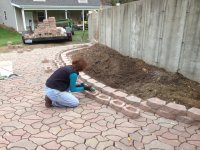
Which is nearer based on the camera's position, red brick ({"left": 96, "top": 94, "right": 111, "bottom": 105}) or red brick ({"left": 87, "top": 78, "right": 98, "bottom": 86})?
red brick ({"left": 96, "top": 94, "right": 111, "bottom": 105})

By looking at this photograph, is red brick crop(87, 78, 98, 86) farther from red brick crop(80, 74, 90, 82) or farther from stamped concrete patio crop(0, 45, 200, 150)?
stamped concrete patio crop(0, 45, 200, 150)

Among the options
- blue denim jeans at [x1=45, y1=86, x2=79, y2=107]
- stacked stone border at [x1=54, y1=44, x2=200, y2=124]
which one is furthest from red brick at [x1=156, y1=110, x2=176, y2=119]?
blue denim jeans at [x1=45, y1=86, x2=79, y2=107]

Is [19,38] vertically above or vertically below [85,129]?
below

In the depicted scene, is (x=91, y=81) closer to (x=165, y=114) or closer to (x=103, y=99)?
(x=103, y=99)

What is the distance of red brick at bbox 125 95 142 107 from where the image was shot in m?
4.00

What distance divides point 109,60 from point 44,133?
3.55 meters

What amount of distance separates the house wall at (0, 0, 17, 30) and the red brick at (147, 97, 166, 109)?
2357cm

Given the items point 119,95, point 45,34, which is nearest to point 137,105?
point 119,95

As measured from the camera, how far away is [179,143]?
3.00 meters

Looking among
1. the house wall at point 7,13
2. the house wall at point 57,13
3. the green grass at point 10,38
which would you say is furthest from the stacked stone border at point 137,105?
the house wall at point 57,13

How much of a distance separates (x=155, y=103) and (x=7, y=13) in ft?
88.9

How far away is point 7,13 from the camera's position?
26531 millimetres

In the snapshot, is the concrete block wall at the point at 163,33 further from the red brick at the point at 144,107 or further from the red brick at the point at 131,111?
the red brick at the point at 131,111

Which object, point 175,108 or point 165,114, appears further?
point 165,114
